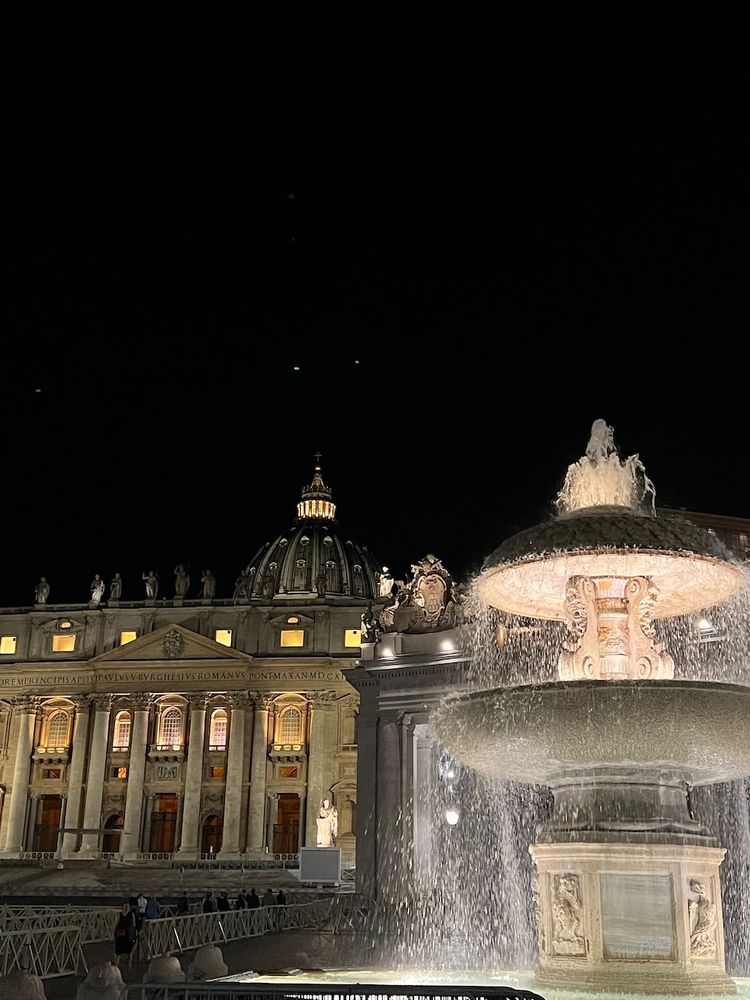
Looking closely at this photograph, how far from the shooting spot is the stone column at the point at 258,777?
7484cm

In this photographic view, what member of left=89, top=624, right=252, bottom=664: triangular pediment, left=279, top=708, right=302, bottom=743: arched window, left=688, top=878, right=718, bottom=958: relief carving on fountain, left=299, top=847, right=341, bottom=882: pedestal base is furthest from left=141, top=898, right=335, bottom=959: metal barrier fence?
left=89, top=624, right=252, bottom=664: triangular pediment

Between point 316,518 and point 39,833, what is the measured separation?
144 ft

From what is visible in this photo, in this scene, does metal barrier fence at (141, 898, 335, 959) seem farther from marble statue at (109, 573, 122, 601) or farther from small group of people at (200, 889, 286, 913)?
marble statue at (109, 573, 122, 601)

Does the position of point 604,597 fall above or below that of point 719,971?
above

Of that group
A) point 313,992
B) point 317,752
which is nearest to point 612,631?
point 313,992

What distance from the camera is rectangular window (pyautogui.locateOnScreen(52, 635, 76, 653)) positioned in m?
83.7

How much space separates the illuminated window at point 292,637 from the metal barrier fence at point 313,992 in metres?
70.8

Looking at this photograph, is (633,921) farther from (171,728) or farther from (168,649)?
(171,728)

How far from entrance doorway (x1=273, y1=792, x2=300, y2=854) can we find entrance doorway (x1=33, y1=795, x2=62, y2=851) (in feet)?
51.0

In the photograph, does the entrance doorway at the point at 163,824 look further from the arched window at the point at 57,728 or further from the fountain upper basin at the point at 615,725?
the fountain upper basin at the point at 615,725

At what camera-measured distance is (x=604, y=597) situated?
14617 mm

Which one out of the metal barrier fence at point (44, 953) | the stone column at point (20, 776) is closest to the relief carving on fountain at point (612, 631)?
the metal barrier fence at point (44, 953)

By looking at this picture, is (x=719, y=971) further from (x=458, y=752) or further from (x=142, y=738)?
(x=142, y=738)

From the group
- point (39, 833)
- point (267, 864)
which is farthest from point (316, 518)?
point (267, 864)
